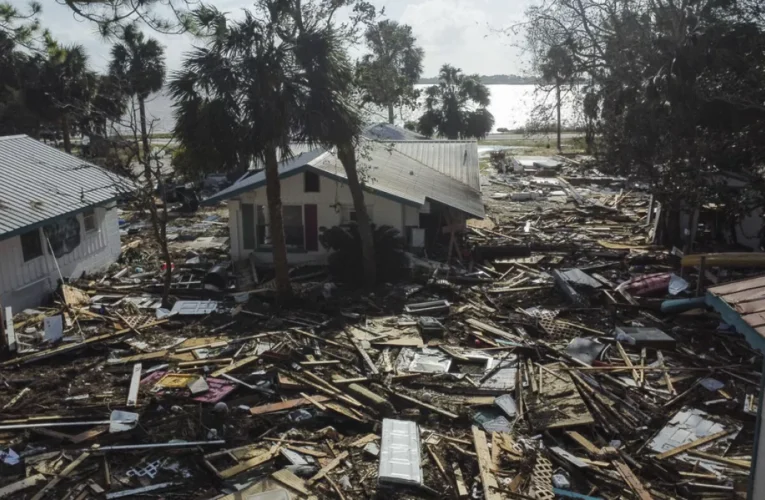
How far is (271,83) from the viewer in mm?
15820

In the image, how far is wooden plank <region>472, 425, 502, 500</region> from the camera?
882cm

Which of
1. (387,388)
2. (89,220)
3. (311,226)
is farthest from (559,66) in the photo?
(89,220)

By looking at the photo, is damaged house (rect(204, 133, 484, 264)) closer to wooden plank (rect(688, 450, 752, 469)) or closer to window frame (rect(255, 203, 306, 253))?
window frame (rect(255, 203, 306, 253))

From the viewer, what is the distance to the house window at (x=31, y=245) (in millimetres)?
18203

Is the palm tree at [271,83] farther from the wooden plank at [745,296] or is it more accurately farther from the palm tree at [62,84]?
the palm tree at [62,84]

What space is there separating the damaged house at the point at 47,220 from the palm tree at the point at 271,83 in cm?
495

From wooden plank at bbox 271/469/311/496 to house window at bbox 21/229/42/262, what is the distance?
12.7m

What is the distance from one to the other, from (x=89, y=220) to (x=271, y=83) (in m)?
9.84

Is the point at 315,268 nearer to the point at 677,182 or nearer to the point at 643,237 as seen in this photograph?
the point at 677,182

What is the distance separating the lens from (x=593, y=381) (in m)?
12.6

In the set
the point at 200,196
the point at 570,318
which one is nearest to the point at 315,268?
the point at 570,318

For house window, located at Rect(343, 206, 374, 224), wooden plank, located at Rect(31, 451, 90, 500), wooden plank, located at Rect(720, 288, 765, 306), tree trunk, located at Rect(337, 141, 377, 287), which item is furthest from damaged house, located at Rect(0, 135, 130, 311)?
wooden plank, located at Rect(720, 288, 765, 306)

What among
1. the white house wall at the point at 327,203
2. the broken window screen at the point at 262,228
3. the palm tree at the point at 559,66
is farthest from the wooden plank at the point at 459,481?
the palm tree at the point at 559,66

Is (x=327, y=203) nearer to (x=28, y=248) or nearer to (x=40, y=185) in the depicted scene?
(x=40, y=185)
